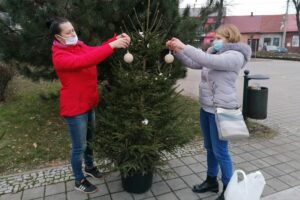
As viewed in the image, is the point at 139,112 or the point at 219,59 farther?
the point at 139,112

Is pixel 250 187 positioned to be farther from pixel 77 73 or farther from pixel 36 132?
pixel 36 132

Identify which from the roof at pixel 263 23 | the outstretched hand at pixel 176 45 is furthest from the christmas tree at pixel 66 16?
the roof at pixel 263 23

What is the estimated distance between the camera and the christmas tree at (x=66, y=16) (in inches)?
161

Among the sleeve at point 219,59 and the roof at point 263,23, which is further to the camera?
the roof at point 263,23

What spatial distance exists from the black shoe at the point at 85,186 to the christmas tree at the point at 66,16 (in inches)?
78.3

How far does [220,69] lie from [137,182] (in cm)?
155

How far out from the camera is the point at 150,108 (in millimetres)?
3096

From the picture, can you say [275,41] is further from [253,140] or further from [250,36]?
[253,140]

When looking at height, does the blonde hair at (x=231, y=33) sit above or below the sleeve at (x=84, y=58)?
above

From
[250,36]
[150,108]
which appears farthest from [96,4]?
[250,36]

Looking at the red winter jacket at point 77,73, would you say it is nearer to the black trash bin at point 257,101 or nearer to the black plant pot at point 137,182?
the black plant pot at point 137,182

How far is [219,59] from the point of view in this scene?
2793mm

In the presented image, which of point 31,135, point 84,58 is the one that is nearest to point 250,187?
point 84,58

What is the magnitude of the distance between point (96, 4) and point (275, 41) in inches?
1892
